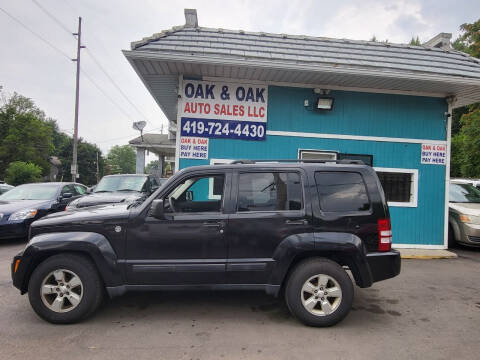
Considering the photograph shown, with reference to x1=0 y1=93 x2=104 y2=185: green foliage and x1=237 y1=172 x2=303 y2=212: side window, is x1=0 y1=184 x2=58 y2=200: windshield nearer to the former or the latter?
x1=237 y1=172 x2=303 y2=212: side window

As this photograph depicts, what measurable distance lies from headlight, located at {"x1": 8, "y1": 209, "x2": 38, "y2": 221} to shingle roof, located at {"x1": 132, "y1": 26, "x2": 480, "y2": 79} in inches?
190

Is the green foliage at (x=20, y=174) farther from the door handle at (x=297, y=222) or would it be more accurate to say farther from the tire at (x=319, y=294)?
the tire at (x=319, y=294)

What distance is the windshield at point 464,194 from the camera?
8.23 metres

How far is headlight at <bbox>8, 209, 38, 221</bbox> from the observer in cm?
698

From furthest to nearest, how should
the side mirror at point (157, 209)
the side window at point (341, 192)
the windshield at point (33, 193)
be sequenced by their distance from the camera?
the windshield at point (33, 193)
the side window at point (341, 192)
the side mirror at point (157, 209)

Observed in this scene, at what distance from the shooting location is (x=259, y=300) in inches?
160

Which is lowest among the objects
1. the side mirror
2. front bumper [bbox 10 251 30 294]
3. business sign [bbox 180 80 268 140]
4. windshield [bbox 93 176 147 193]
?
front bumper [bbox 10 251 30 294]

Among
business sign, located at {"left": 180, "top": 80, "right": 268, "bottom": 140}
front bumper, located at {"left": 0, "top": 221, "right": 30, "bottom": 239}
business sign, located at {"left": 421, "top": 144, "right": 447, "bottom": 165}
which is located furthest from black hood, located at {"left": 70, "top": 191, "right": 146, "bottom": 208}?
business sign, located at {"left": 421, "top": 144, "right": 447, "bottom": 165}

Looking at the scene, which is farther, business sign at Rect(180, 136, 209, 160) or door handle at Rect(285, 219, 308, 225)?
business sign at Rect(180, 136, 209, 160)

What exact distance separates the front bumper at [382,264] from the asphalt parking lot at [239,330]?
23.8 inches

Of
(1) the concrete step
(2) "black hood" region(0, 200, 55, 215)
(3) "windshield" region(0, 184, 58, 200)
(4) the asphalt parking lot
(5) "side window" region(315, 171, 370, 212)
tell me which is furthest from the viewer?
(3) "windshield" region(0, 184, 58, 200)

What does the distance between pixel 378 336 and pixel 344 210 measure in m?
1.41

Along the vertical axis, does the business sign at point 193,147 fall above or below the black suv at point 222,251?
above

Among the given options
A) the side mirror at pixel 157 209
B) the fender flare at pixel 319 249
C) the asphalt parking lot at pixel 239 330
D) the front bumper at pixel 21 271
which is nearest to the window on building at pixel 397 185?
the asphalt parking lot at pixel 239 330
